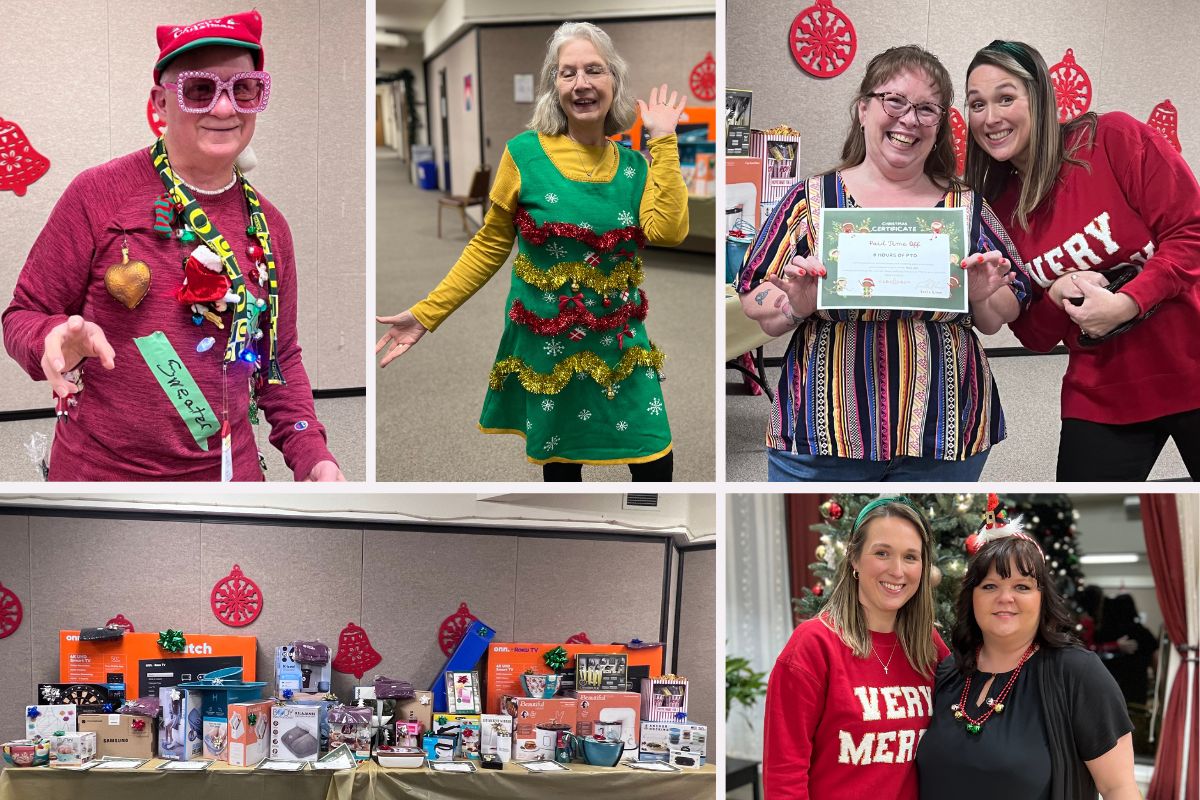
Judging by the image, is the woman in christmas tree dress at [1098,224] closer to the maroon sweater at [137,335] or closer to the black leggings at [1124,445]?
the black leggings at [1124,445]

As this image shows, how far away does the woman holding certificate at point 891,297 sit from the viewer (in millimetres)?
1969

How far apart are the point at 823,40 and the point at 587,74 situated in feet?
2.73

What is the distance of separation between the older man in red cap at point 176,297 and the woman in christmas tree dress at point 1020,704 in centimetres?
146

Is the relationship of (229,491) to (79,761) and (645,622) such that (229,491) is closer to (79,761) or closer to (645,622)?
(79,761)

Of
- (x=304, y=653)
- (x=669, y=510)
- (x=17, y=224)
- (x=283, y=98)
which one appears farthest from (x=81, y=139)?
(x=669, y=510)

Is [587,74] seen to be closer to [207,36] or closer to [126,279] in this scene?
[207,36]

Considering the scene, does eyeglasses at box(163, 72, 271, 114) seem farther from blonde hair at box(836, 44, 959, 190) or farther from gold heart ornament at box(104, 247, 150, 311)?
blonde hair at box(836, 44, 959, 190)

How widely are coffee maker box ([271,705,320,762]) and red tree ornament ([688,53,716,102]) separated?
2483 millimetres

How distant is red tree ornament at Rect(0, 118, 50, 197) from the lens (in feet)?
8.89

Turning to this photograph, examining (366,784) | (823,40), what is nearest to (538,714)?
(366,784)

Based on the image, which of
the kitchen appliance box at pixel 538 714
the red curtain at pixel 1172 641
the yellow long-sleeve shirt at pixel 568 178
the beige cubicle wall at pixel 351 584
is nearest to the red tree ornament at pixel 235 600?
the beige cubicle wall at pixel 351 584

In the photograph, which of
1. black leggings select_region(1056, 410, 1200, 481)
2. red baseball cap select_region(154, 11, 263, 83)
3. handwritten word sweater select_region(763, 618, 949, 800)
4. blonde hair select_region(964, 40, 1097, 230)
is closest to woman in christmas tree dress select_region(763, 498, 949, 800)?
handwritten word sweater select_region(763, 618, 949, 800)

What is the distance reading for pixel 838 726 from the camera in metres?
1.99

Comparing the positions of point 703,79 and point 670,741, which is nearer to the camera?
point 670,741
